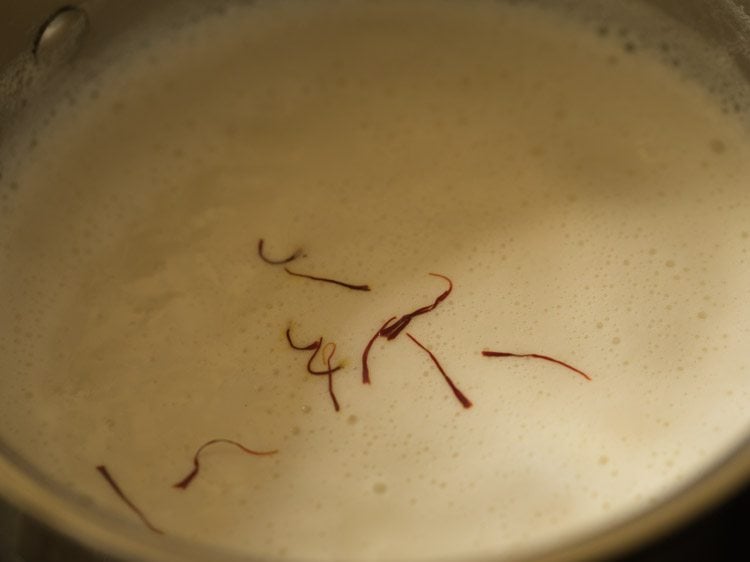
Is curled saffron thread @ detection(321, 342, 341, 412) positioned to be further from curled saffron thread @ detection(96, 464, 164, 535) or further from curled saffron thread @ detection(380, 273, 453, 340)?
curled saffron thread @ detection(96, 464, 164, 535)

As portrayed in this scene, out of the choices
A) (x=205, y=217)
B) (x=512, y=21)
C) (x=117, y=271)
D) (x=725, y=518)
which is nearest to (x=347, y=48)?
(x=512, y=21)

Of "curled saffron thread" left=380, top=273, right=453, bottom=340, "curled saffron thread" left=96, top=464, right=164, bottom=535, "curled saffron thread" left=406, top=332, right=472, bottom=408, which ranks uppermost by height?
"curled saffron thread" left=380, top=273, right=453, bottom=340

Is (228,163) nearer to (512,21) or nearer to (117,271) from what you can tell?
(117,271)

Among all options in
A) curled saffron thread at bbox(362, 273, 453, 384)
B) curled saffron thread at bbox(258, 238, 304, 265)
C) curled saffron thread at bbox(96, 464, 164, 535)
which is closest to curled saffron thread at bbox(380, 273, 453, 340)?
curled saffron thread at bbox(362, 273, 453, 384)

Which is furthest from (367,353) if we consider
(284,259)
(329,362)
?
(284,259)

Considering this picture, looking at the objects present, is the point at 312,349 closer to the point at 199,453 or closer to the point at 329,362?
the point at 329,362

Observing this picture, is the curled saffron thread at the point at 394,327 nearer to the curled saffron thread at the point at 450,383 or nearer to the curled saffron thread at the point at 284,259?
the curled saffron thread at the point at 450,383

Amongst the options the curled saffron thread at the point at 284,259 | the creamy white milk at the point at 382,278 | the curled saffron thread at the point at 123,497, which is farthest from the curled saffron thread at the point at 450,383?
the curled saffron thread at the point at 123,497
